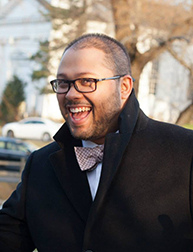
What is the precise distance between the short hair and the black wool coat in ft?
0.64

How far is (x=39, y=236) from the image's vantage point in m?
2.68

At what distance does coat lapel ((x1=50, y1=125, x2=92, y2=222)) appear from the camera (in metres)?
2.59

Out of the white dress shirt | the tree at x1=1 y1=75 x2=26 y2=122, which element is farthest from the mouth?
the tree at x1=1 y1=75 x2=26 y2=122

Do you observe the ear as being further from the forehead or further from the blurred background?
the blurred background

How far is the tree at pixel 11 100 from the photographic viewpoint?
3881 cm

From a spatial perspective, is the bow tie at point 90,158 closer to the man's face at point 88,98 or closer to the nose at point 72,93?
the man's face at point 88,98

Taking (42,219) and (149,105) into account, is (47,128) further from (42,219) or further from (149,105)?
(42,219)

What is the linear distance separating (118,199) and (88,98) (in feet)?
A: 1.81

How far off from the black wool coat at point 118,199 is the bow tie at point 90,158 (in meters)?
0.05

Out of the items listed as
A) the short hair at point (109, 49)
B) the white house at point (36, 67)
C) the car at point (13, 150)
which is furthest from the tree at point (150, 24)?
the short hair at point (109, 49)

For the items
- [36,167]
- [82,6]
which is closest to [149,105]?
[82,6]

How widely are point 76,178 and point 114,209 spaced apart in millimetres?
350

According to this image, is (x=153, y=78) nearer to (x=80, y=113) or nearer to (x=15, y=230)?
(x=15, y=230)

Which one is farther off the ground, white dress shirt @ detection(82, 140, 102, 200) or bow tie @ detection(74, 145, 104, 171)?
bow tie @ detection(74, 145, 104, 171)
